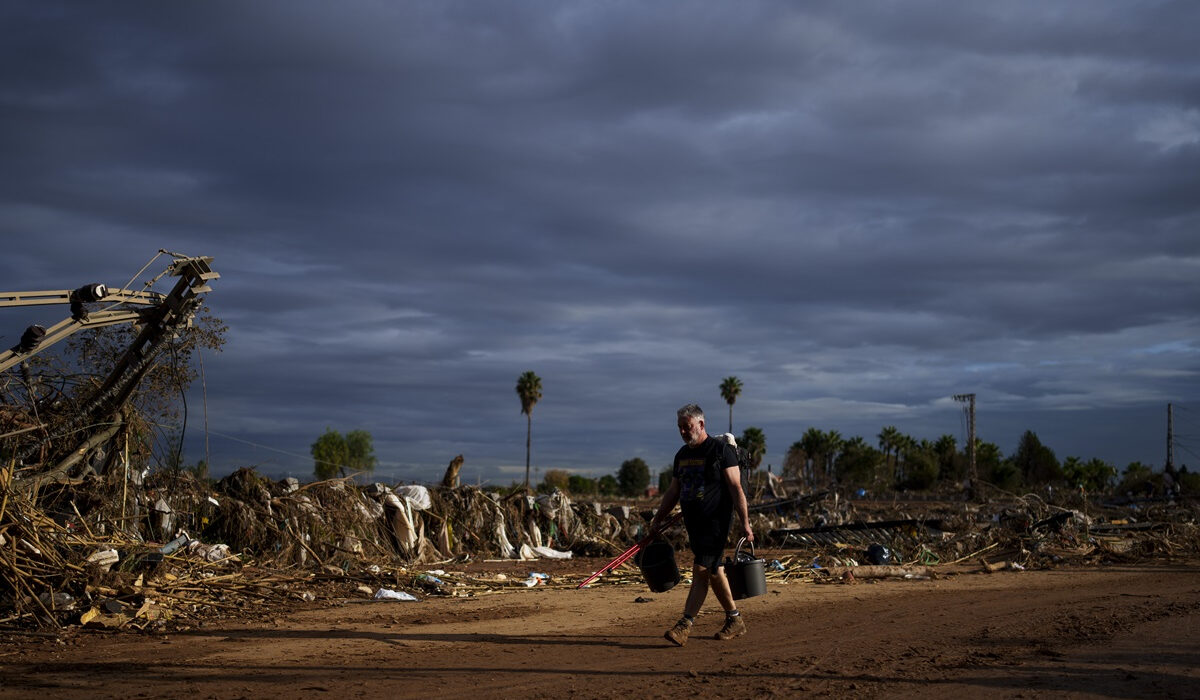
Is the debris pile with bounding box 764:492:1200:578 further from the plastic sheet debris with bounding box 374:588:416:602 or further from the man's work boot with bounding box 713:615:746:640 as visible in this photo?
the man's work boot with bounding box 713:615:746:640

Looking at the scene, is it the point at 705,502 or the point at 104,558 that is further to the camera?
the point at 104,558

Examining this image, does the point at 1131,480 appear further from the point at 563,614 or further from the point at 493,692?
the point at 493,692

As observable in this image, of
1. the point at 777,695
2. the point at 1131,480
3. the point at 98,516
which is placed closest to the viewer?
the point at 777,695

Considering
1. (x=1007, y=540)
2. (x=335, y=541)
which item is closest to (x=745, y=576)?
(x=335, y=541)

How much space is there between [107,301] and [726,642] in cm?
835

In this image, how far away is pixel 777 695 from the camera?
6.44 meters

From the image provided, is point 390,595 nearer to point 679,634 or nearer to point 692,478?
point 679,634

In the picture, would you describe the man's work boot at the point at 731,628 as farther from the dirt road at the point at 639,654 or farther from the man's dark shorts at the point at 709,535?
the man's dark shorts at the point at 709,535

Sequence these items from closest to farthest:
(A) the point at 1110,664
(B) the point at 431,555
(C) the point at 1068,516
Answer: (A) the point at 1110,664
(B) the point at 431,555
(C) the point at 1068,516

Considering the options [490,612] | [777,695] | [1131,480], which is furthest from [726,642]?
[1131,480]

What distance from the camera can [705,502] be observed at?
820 centimetres

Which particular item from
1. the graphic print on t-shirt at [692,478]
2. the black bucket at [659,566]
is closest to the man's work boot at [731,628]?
the black bucket at [659,566]

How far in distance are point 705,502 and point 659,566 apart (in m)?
1.03

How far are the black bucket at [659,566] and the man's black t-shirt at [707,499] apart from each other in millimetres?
585
